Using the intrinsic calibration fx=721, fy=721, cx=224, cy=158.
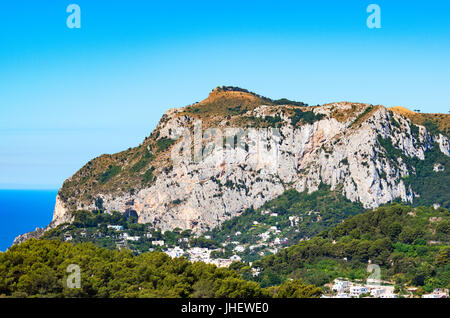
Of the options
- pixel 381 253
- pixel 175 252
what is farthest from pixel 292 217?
pixel 381 253

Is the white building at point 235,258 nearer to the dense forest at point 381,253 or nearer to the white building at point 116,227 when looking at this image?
the dense forest at point 381,253

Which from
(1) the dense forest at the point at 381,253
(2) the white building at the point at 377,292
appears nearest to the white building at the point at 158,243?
(1) the dense forest at the point at 381,253

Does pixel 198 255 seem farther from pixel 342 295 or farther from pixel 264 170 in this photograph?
pixel 342 295

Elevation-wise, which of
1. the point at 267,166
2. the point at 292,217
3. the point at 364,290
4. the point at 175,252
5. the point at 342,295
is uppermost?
the point at 267,166

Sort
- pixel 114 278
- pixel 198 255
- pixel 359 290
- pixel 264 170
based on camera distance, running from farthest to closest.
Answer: pixel 264 170
pixel 198 255
pixel 359 290
pixel 114 278
